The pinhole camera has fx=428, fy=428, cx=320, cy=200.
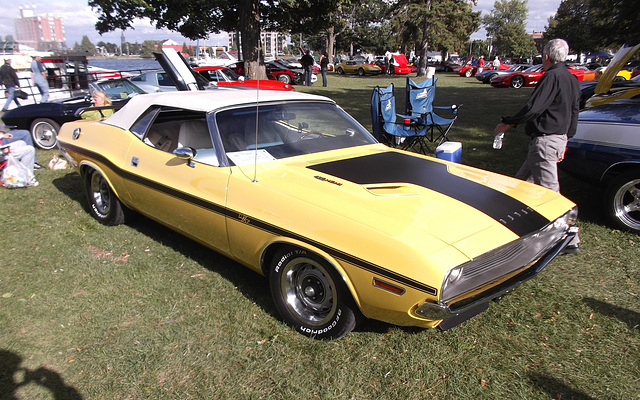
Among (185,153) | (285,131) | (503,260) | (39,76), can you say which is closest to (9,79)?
(39,76)

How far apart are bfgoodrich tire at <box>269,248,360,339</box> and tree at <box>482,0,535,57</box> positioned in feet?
272

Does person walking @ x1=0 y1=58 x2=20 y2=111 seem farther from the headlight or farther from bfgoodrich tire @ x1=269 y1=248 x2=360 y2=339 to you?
the headlight

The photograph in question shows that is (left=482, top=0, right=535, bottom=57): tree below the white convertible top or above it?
above

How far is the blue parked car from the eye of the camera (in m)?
4.05

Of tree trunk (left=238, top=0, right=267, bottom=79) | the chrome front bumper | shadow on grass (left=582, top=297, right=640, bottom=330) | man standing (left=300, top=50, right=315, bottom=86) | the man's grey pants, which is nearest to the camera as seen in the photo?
the chrome front bumper

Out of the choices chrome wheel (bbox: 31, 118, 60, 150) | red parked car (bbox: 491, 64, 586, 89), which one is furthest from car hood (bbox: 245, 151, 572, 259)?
red parked car (bbox: 491, 64, 586, 89)

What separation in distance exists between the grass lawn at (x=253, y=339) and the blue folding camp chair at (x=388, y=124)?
3.08 m

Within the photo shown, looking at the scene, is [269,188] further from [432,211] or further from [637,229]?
[637,229]

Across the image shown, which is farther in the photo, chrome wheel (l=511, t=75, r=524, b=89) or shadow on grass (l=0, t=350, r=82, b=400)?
chrome wheel (l=511, t=75, r=524, b=89)

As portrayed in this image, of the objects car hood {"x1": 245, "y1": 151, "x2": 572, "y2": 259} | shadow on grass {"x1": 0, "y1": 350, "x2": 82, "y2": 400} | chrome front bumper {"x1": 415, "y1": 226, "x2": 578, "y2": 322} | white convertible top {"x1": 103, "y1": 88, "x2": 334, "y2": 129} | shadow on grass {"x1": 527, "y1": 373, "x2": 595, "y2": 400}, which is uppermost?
white convertible top {"x1": 103, "y1": 88, "x2": 334, "y2": 129}

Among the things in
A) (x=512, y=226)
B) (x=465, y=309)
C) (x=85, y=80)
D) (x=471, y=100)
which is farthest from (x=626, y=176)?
(x=85, y=80)

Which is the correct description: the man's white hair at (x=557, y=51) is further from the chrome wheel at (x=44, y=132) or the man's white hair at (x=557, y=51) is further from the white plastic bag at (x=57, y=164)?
the chrome wheel at (x=44, y=132)

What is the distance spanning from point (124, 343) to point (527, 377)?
97.2 inches

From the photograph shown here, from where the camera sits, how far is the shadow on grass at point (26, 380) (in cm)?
238
